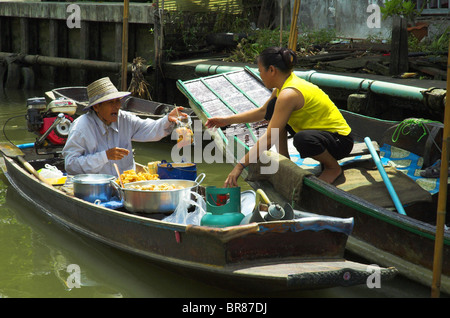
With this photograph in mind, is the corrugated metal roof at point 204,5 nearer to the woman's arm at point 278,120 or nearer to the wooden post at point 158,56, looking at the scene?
the wooden post at point 158,56

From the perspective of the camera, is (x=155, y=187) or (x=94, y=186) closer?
(x=155, y=187)

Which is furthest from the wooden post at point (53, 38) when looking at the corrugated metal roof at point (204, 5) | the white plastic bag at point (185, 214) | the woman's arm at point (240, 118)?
the white plastic bag at point (185, 214)

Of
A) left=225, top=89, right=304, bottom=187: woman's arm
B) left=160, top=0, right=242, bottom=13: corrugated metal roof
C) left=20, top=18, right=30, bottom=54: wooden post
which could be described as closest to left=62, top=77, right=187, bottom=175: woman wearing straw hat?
left=225, top=89, right=304, bottom=187: woman's arm

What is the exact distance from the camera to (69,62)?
13391mm

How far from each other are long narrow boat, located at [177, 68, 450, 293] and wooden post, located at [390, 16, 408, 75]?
92.9 inches

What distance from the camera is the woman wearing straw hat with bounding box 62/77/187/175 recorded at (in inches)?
194

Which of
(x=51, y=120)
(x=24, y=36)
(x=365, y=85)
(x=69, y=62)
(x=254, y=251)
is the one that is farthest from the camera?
(x=24, y=36)

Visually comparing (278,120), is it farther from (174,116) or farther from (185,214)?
(185,214)

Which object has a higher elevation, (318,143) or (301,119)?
(301,119)

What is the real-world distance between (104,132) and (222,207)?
149 cm

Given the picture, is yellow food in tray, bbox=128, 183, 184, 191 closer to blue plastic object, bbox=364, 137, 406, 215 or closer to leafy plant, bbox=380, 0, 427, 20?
blue plastic object, bbox=364, 137, 406, 215

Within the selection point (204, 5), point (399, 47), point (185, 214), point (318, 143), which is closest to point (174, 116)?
point (185, 214)

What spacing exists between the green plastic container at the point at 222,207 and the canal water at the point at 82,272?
1.73ft

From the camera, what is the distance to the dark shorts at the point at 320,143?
4.79m
